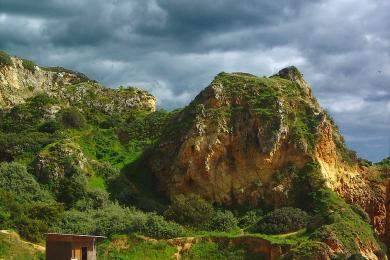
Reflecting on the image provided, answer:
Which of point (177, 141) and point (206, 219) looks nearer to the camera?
point (206, 219)

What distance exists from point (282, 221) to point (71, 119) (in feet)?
75.3

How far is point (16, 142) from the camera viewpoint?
54.2m

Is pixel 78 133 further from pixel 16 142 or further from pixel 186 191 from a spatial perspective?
pixel 186 191

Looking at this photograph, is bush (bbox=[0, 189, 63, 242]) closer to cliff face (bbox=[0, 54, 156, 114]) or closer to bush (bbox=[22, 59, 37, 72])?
cliff face (bbox=[0, 54, 156, 114])

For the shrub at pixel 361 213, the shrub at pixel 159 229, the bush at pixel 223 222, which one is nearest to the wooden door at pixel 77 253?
the shrub at pixel 159 229

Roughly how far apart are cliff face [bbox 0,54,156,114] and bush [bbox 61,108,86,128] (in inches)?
196

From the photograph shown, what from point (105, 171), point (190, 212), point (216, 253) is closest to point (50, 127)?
point (105, 171)

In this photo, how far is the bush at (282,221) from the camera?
45281mm

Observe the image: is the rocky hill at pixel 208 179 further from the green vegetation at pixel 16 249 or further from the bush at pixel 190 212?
the green vegetation at pixel 16 249

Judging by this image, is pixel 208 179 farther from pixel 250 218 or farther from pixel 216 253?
pixel 216 253

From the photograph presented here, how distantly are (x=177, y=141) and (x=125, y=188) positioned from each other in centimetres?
515

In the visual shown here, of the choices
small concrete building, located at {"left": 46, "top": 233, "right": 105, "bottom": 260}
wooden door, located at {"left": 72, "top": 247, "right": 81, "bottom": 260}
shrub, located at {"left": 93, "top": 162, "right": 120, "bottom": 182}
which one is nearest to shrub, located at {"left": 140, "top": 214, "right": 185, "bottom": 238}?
small concrete building, located at {"left": 46, "top": 233, "right": 105, "bottom": 260}

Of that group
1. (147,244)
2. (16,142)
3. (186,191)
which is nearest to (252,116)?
(186,191)

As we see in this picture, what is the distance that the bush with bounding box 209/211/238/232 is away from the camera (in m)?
46.8
